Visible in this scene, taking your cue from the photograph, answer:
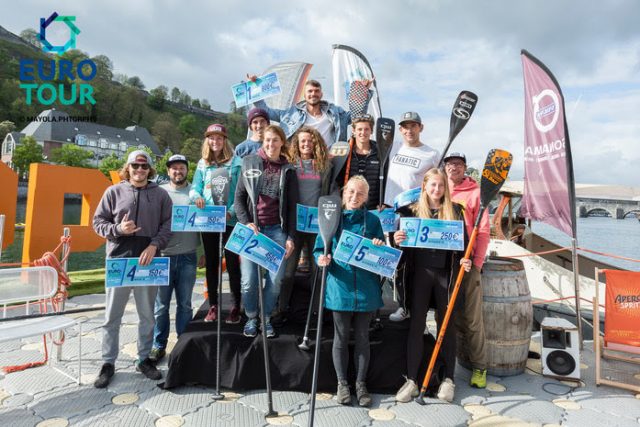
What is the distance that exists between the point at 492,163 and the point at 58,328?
3740mm

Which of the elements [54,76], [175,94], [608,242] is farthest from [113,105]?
[608,242]

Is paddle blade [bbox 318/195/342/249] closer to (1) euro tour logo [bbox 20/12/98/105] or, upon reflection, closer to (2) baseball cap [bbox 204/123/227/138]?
(2) baseball cap [bbox 204/123/227/138]

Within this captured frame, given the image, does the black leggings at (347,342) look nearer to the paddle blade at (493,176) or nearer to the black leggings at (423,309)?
the black leggings at (423,309)

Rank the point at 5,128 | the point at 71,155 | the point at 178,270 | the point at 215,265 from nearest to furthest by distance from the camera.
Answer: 1. the point at 178,270
2. the point at 215,265
3. the point at 71,155
4. the point at 5,128

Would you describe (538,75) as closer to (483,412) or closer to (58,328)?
(483,412)

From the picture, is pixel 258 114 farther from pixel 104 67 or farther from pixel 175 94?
pixel 175 94

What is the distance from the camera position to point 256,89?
4.50 m

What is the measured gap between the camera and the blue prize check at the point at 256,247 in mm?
2836

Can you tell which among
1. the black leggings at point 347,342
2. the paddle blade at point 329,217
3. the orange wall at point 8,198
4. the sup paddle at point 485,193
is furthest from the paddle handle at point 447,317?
the orange wall at point 8,198

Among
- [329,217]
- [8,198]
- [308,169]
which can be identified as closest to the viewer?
[329,217]

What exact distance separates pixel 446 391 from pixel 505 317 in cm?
95

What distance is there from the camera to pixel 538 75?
5.09 metres

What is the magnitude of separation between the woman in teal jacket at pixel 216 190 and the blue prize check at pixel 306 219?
0.72m

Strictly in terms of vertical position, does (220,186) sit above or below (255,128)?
Result: below
